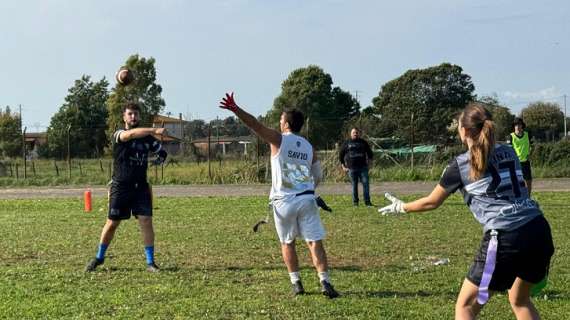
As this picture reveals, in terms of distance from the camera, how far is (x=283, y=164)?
23.9 ft

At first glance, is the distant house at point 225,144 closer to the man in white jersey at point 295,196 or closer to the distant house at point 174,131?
the distant house at point 174,131

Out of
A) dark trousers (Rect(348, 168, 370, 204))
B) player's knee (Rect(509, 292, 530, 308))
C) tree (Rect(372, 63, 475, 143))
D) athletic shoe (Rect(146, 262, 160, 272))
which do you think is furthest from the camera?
tree (Rect(372, 63, 475, 143))

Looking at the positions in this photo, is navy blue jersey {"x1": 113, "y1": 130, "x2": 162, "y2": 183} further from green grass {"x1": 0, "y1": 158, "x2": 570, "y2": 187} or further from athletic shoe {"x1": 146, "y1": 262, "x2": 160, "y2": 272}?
green grass {"x1": 0, "y1": 158, "x2": 570, "y2": 187}

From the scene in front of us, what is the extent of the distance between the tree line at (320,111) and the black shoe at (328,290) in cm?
2347

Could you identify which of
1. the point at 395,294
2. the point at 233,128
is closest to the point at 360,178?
the point at 395,294

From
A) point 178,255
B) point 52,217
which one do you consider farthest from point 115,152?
point 52,217

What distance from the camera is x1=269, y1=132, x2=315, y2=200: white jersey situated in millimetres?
7289

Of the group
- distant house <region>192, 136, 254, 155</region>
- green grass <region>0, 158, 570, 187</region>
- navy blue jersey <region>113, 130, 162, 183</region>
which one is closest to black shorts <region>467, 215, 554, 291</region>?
navy blue jersey <region>113, 130, 162, 183</region>

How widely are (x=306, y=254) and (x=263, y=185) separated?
17.6m

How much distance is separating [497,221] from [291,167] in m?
2.72

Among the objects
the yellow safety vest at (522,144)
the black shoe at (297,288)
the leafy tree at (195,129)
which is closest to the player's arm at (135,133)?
the black shoe at (297,288)

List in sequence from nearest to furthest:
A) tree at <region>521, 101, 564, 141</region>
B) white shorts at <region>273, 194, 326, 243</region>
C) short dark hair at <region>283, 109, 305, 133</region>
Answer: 1. white shorts at <region>273, 194, 326, 243</region>
2. short dark hair at <region>283, 109, 305, 133</region>
3. tree at <region>521, 101, 564, 141</region>

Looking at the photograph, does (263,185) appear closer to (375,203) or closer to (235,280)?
(375,203)

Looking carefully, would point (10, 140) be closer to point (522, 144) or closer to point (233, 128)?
point (233, 128)
